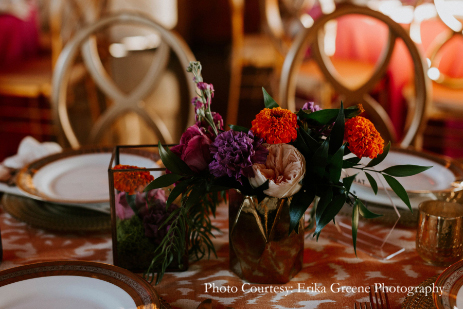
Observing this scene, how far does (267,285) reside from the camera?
56 cm

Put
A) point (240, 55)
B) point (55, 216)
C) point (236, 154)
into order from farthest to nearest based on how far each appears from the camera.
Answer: point (240, 55), point (55, 216), point (236, 154)

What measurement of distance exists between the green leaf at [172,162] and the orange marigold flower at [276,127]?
9 centimetres

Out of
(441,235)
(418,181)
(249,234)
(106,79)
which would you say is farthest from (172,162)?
(106,79)

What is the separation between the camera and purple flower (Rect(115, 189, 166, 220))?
1.80ft

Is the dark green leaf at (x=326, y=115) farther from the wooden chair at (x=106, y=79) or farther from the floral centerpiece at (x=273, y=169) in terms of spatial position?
the wooden chair at (x=106, y=79)

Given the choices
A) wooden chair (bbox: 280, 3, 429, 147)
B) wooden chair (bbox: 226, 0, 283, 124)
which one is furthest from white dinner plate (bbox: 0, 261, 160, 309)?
wooden chair (bbox: 226, 0, 283, 124)

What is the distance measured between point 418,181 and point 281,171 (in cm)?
42

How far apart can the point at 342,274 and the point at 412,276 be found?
9 cm

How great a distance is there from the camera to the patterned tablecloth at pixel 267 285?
54cm

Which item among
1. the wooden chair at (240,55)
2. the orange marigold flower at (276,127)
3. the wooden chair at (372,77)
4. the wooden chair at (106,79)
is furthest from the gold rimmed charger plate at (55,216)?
the wooden chair at (240,55)

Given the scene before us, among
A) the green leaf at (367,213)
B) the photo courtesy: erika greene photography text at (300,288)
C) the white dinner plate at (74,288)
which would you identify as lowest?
the photo courtesy: erika greene photography text at (300,288)

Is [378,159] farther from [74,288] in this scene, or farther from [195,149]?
[74,288]

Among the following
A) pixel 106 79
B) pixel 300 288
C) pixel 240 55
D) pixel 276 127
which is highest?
pixel 240 55

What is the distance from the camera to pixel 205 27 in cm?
432
